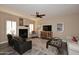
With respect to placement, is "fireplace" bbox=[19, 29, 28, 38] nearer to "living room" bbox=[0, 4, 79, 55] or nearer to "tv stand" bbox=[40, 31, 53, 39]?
"living room" bbox=[0, 4, 79, 55]

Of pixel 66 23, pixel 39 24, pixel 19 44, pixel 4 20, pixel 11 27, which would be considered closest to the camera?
pixel 19 44

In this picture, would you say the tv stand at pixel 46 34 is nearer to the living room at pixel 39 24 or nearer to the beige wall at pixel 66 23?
the living room at pixel 39 24

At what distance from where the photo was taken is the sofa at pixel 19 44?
3.29m

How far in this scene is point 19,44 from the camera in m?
3.31

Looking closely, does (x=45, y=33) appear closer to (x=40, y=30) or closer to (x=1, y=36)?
(x=40, y=30)

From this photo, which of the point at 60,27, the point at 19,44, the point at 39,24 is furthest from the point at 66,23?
the point at 19,44

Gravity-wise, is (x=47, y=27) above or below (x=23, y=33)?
above

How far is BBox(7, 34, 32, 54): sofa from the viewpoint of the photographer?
10.8 ft

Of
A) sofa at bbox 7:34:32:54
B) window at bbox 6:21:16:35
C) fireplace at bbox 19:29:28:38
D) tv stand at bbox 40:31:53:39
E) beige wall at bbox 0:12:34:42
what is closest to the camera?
sofa at bbox 7:34:32:54

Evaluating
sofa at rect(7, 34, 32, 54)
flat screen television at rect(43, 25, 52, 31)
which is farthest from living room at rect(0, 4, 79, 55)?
sofa at rect(7, 34, 32, 54)

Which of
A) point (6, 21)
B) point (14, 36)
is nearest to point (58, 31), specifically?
point (14, 36)

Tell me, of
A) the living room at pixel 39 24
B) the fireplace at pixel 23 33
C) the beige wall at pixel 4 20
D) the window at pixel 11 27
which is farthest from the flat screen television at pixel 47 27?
the window at pixel 11 27

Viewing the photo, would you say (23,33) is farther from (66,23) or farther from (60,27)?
(66,23)

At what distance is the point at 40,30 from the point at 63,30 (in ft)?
3.72
